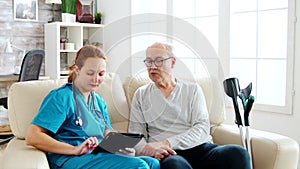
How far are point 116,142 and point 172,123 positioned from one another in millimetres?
376

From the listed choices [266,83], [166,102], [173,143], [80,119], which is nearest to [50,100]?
[80,119]

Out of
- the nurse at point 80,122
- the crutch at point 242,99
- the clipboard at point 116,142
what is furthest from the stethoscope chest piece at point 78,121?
the crutch at point 242,99

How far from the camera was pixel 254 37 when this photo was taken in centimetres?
330

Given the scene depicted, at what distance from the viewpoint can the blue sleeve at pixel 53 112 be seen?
5.35ft

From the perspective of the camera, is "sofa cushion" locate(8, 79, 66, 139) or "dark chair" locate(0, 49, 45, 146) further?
"dark chair" locate(0, 49, 45, 146)

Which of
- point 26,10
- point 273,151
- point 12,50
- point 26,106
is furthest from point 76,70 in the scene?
point 26,10

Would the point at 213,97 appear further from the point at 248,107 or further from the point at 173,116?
the point at 173,116

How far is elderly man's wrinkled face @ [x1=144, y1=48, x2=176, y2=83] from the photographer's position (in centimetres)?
157

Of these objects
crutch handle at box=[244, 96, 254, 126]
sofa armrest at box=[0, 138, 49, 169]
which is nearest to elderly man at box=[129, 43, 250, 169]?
crutch handle at box=[244, 96, 254, 126]

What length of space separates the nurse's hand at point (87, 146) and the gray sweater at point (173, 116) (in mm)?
193

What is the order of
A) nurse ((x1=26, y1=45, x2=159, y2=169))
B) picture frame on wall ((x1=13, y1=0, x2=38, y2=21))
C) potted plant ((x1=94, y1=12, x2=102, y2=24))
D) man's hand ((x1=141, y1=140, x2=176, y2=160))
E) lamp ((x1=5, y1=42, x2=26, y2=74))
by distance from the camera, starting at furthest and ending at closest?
1. potted plant ((x1=94, y1=12, x2=102, y2=24))
2. picture frame on wall ((x1=13, y1=0, x2=38, y2=21))
3. lamp ((x1=5, y1=42, x2=26, y2=74))
4. man's hand ((x1=141, y1=140, x2=176, y2=160))
5. nurse ((x1=26, y1=45, x2=159, y2=169))

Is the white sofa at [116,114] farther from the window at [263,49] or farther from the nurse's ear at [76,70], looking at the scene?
the window at [263,49]

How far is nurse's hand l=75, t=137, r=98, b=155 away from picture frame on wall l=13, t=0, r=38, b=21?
3365 millimetres

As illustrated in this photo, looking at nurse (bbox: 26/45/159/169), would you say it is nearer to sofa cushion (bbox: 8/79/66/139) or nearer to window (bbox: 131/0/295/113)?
sofa cushion (bbox: 8/79/66/139)
